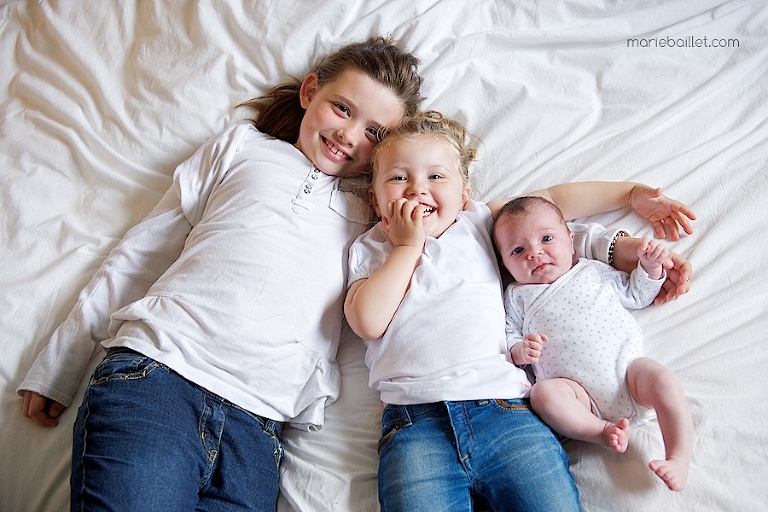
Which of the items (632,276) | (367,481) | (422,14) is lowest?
(367,481)

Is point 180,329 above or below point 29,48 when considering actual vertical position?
below

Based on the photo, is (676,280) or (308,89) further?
(308,89)

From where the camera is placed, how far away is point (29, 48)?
1.59 metres

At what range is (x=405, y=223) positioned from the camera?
3.93 feet

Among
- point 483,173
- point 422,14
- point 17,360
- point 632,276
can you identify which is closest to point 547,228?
point 632,276

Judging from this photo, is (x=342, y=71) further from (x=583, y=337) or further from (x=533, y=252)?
(x=583, y=337)

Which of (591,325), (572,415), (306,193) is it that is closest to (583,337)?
(591,325)

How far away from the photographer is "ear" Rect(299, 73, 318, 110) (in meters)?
1.43

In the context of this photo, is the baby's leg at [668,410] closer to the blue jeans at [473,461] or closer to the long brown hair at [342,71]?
the blue jeans at [473,461]

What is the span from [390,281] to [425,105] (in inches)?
19.2

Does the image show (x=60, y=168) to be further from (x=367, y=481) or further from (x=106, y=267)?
(x=367, y=481)

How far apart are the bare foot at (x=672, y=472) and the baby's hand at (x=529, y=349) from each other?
0.23m

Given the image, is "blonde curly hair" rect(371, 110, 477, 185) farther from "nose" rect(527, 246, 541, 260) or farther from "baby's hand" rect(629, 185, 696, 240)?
"baby's hand" rect(629, 185, 696, 240)

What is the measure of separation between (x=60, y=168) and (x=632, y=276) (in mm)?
1164
